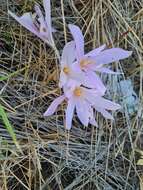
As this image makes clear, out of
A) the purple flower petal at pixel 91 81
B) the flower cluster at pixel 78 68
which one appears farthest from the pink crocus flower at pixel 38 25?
the purple flower petal at pixel 91 81

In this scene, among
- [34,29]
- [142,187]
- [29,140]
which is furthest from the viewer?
[142,187]

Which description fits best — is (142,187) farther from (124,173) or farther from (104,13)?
(104,13)

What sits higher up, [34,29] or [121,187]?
[34,29]

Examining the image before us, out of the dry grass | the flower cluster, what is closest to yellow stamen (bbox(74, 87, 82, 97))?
the flower cluster

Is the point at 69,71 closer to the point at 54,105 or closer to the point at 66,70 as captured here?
the point at 66,70

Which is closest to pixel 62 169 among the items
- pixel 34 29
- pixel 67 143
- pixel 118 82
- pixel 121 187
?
pixel 67 143

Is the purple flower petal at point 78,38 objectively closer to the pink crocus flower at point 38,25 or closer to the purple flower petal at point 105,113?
the pink crocus flower at point 38,25

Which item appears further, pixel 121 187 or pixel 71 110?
pixel 121 187

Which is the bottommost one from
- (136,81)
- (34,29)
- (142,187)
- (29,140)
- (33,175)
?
(142,187)
